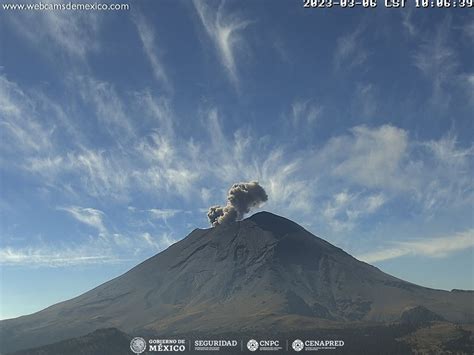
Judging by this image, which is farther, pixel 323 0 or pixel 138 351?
pixel 138 351

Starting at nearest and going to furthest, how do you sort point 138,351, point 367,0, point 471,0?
point 367,0 < point 471,0 < point 138,351

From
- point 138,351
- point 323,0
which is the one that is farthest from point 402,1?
point 138,351

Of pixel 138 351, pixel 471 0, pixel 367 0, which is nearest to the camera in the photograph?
pixel 367 0

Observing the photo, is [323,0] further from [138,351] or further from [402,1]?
[138,351]

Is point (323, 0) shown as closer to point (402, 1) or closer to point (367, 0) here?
point (367, 0)

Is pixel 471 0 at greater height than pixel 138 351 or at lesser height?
greater

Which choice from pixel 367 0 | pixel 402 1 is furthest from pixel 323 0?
pixel 402 1

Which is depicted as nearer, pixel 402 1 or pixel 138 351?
pixel 402 1

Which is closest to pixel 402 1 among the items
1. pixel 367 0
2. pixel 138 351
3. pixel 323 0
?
pixel 367 0

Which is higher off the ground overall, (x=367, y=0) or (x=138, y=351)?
(x=367, y=0)
